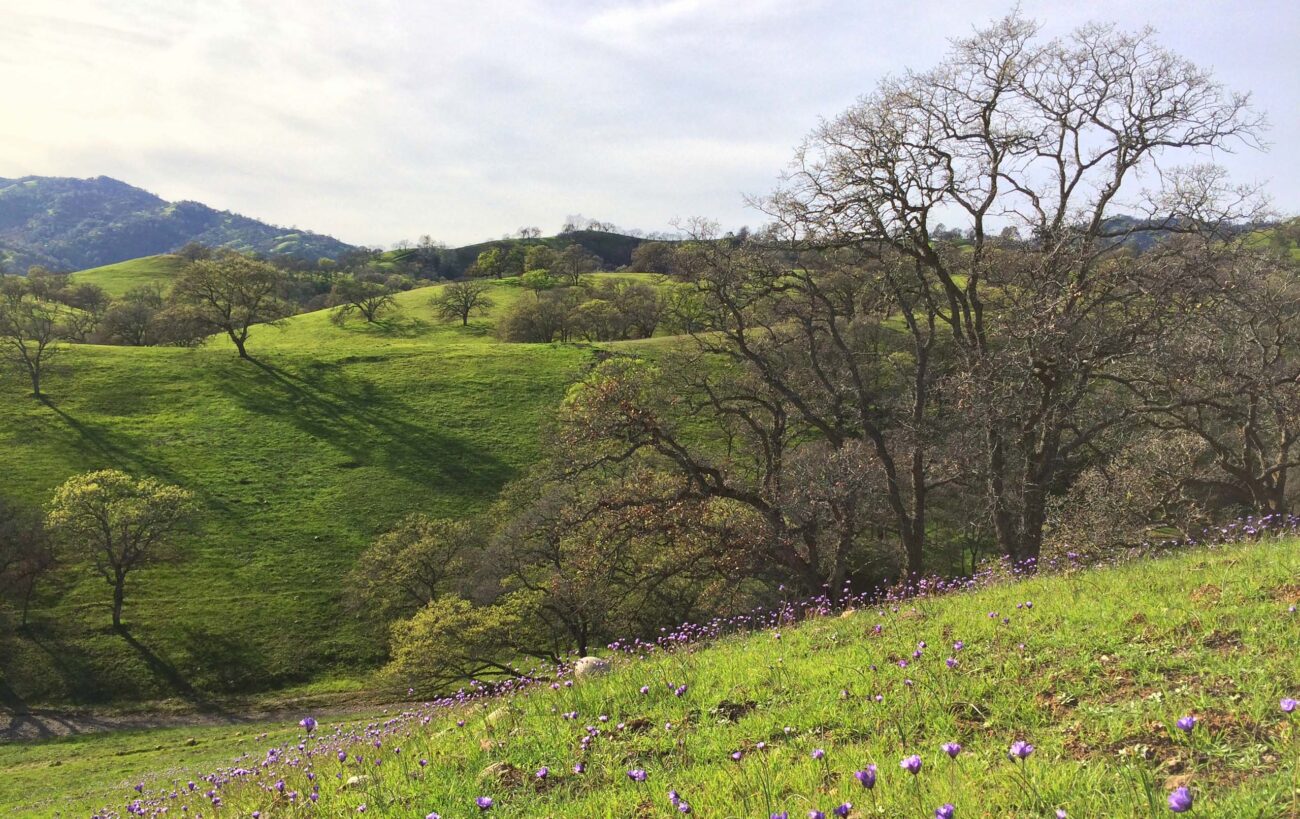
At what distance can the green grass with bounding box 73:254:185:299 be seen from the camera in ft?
496

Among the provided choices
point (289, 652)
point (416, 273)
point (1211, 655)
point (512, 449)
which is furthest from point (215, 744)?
point (416, 273)

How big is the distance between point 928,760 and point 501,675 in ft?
113

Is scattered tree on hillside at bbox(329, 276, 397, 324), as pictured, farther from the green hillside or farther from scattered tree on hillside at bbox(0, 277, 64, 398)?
scattered tree on hillside at bbox(0, 277, 64, 398)

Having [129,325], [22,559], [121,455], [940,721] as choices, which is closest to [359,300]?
[129,325]

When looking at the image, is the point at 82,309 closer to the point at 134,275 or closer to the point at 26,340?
the point at 26,340

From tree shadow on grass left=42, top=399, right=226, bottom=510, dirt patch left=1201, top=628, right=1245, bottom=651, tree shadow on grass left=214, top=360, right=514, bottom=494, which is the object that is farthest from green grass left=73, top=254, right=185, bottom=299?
dirt patch left=1201, top=628, right=1245, bottom=651

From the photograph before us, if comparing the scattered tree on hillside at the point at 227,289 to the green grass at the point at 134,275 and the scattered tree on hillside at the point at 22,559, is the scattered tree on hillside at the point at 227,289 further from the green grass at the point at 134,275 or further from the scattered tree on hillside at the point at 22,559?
the green grass at the point at 134,275

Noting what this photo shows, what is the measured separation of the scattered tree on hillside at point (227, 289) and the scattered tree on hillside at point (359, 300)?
26.2m

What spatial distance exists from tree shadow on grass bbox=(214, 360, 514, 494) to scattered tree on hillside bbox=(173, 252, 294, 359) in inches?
217

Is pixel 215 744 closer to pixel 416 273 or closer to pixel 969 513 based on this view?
pixel 969 513

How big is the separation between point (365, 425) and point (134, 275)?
135m

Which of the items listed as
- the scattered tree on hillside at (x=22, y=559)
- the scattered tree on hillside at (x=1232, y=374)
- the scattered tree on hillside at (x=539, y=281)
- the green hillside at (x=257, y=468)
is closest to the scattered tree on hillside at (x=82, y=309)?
the green hillside at (x=257, y=468)

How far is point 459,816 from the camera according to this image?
16.2 feet

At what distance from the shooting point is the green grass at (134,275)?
15125 centimetres
